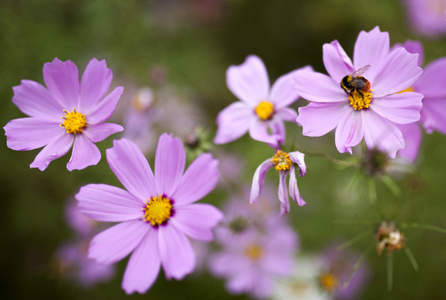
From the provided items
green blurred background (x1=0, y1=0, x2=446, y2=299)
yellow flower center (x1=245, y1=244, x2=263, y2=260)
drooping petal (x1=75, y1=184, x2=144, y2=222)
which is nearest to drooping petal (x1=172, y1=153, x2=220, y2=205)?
drooping petal (x1=75, y1=184, x2=144, y2=222)

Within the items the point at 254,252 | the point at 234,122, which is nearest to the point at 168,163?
the point at 234,122

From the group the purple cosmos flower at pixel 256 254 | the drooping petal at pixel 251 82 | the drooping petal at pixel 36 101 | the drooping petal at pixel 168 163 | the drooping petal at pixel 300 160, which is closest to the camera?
the drooping petal at pixel 300 160

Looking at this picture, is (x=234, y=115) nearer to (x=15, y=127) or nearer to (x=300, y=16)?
(x=15, y=127)

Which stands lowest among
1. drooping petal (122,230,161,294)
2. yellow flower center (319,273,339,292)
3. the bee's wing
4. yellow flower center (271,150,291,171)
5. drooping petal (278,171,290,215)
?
drooping petal (122,230,161,294)

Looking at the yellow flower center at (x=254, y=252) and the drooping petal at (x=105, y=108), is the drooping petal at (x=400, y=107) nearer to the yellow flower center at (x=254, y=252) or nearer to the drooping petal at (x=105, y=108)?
the drooping petal at (x=105, y=108)

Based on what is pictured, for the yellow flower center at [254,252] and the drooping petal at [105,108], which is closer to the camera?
the drooping petal at [105,108]

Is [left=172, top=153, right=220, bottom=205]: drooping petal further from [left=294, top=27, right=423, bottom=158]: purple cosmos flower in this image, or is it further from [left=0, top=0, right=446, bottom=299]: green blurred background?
[left=0, top=0, right=446, bottom=299]: green blurred background

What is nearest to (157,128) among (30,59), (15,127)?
(30,59)

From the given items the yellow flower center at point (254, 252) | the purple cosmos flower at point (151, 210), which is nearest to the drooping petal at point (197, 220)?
the purple cosmos flower at point (151, 210)
